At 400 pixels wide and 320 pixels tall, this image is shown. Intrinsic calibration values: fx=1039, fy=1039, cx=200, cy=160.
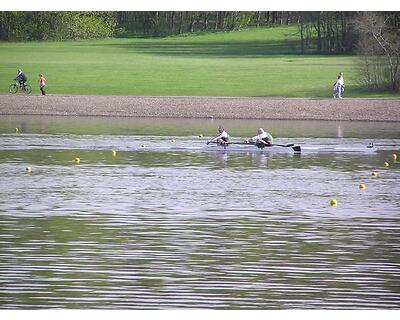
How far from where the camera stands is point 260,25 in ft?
335

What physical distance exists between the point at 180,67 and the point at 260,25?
3774 centimetres

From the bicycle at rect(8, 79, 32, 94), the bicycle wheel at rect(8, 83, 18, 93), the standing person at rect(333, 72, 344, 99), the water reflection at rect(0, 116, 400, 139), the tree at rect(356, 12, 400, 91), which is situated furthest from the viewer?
the bicycle wheel at rect(8, 83, 18, 93)

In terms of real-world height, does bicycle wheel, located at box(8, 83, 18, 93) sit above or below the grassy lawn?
below

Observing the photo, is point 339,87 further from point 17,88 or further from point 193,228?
point 193,228

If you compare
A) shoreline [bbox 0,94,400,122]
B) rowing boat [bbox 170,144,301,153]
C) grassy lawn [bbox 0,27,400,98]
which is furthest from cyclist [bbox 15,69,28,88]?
rowing boat [bbox 170,144,301,153]

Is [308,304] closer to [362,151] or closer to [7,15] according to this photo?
[362,151]

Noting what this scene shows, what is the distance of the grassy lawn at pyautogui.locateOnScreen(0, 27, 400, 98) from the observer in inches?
2219

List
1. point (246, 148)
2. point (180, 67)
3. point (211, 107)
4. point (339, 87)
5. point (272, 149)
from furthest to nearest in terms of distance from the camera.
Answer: point (180, 67), point (339, 87), point (211, 107), point (246, 148), point (272, 149)

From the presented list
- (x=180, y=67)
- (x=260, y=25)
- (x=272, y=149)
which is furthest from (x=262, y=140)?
(x=260, y=25)

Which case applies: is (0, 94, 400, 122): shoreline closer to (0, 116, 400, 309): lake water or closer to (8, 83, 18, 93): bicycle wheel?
(8, 83, 18, 93): bicycle wheel

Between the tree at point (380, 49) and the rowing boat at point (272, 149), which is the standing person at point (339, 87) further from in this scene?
the rowing boat at point (272, 149)

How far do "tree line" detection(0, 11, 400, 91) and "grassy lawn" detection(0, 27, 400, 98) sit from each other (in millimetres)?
1423

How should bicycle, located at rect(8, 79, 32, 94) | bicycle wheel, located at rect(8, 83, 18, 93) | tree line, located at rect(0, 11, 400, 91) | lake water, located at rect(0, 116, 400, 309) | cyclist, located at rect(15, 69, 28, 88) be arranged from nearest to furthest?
lake water, located at rect(0, 116, 400, 309) < tree line, located at rect(0, 11, 400, 91) < cyclist, located at rect(15, 69, 28, 88) < bicycle, located at rect(8, 79, 32, 94) < bicycle wheel, located at rect(8, 83, 18, 93)

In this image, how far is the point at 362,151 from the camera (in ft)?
113
